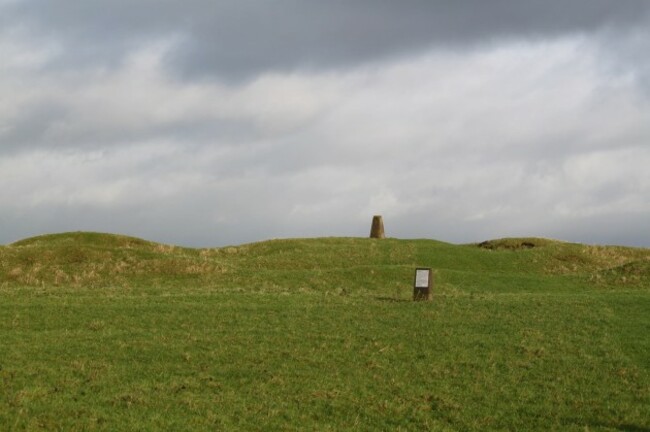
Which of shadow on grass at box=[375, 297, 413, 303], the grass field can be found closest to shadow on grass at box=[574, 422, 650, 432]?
the grass field

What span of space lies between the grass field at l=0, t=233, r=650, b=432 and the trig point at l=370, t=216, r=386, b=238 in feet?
117

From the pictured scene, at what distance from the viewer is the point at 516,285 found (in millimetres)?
42688

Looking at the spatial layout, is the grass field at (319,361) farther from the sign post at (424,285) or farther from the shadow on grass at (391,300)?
the sign post at (424,285)

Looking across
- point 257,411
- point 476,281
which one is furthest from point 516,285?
point 257,411

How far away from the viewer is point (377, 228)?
68562mm

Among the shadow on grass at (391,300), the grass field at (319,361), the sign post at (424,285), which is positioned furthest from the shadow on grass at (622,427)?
the shadow on grass at (391,300)

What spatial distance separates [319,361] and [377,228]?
50524 mm

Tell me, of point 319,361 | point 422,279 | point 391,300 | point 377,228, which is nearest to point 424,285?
point 422,279

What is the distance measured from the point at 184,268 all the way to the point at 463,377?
29.6 m

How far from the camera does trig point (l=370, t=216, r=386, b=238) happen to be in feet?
224

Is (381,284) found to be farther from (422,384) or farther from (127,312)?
(422,384)

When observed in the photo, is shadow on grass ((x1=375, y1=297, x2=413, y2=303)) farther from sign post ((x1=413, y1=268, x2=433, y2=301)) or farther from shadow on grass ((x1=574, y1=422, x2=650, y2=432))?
shadow on grass ((x1=574, y1=422, x2=650, y2=432))

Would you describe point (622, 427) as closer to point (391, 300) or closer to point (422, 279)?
point (422, 279)

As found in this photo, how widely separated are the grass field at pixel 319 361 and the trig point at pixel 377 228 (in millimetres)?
35672
